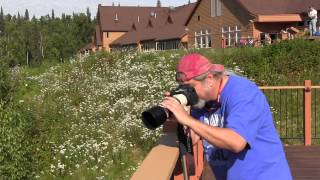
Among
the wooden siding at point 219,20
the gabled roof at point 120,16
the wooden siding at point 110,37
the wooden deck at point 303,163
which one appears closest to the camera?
the wooden deck at point 303,163

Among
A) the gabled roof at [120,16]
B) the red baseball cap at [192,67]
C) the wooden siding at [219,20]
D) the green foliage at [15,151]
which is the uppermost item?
the gabled roof at [120,16]

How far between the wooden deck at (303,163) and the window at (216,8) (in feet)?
107

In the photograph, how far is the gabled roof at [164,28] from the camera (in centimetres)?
5231

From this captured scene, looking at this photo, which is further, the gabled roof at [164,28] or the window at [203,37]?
the gabled roof at [164,28]

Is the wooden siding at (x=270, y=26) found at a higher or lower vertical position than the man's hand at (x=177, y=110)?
higher

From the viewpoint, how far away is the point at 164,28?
5650 cm

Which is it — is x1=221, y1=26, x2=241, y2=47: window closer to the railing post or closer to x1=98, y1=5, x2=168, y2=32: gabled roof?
the railing post

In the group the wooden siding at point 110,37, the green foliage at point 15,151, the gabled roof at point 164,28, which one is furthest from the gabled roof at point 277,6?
the wooden siding at point 110,37

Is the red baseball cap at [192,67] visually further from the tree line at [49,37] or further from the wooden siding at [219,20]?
the tree line at [49,37]

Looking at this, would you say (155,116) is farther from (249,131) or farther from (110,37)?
(110,37)

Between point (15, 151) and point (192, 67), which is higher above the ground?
point (192, 67)

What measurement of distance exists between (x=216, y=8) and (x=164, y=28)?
15.4 metres

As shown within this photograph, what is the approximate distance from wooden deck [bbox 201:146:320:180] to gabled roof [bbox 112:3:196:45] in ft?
132

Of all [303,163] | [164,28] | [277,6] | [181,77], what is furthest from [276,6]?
[181,77]
